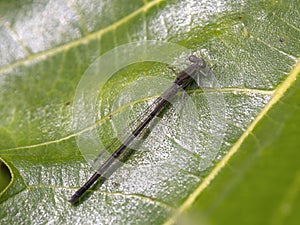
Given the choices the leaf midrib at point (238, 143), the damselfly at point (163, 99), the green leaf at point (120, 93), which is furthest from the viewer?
the damselfly at point (163, 99)

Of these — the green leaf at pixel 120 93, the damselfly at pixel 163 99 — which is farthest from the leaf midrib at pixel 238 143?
the damselfly at pixel 163 99

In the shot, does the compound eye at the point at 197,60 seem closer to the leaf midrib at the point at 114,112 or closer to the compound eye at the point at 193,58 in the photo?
the compound eye at the point at 193,58

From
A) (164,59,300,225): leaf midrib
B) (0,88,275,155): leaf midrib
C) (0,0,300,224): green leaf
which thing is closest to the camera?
(164,59,300,225): leaf midrib

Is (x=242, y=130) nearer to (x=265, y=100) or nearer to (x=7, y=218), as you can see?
(x=265, y=100)

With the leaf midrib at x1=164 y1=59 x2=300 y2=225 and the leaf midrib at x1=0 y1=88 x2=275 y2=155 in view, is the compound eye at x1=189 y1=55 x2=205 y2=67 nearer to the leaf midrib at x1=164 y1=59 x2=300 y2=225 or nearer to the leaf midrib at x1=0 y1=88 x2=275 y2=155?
the leaf midrib at x1=0 y1=88 x2=275 y2=155

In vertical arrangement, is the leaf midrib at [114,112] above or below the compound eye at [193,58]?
below

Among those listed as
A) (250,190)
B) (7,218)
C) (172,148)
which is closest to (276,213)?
(250,190)

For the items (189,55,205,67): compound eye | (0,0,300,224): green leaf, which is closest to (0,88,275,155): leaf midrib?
(0,0,300,224): green leaf

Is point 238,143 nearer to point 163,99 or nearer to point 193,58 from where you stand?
point 163,99
